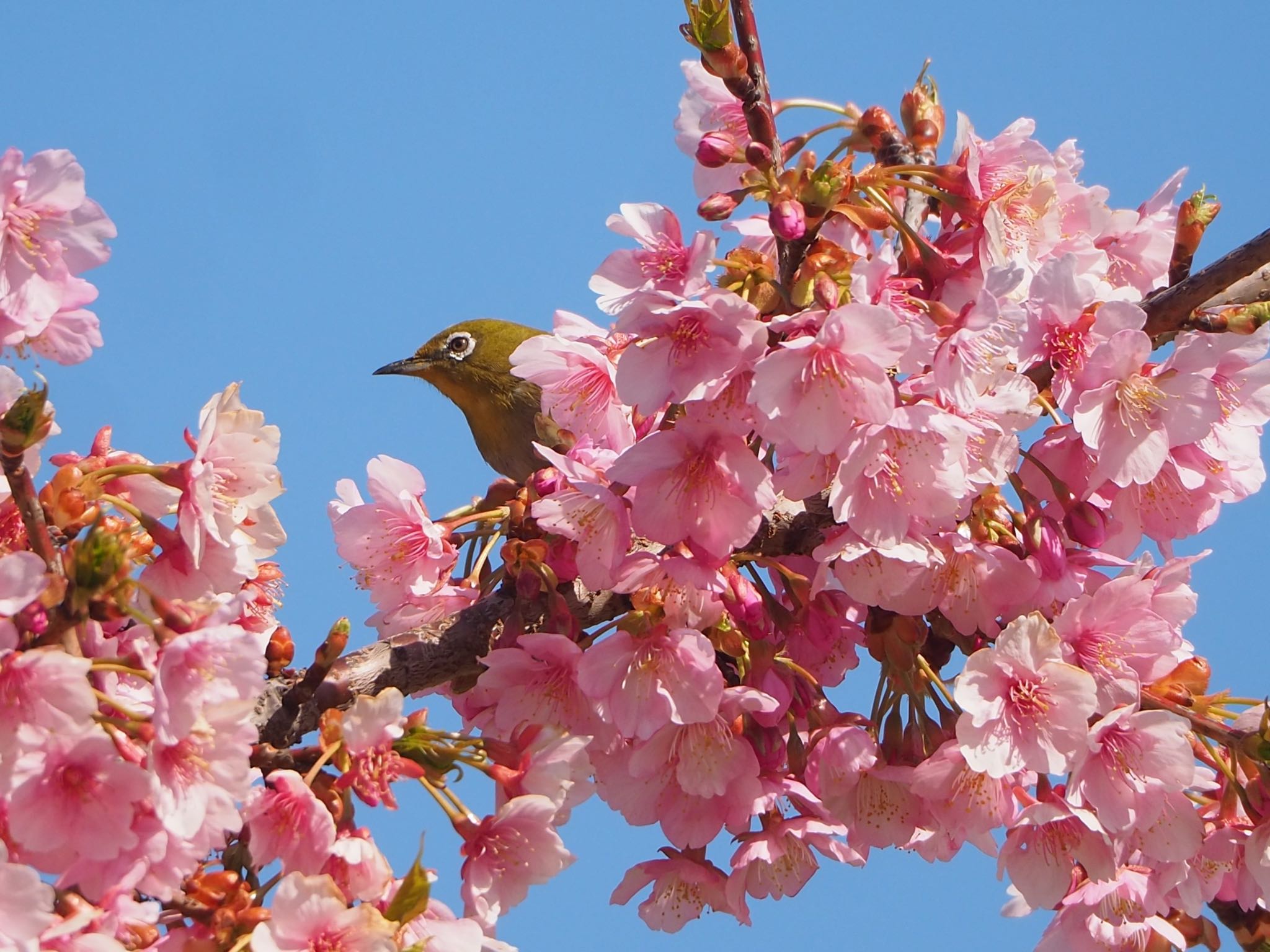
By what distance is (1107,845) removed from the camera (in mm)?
3373

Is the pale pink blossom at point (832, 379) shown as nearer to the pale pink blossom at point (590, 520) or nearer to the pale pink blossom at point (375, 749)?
the pale pink blossom at point (590, 520)

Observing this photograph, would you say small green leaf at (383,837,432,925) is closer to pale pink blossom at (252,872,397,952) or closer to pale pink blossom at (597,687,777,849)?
pale pink blossom at (252,872,397,952)

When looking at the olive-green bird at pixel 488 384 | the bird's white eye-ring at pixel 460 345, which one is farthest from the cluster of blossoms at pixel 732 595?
the bird's white eye-ring at pixel 460 345

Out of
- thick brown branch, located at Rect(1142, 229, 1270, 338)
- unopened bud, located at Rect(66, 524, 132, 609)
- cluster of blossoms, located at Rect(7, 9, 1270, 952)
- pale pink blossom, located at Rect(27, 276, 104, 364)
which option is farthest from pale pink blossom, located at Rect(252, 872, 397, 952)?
thick brown branch, located at Rect(1142, 229, 1270, 338)

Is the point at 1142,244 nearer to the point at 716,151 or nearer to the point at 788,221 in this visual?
the point at 716,151

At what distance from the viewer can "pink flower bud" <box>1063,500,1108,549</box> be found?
346cm

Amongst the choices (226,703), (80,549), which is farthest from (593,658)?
(80,549)

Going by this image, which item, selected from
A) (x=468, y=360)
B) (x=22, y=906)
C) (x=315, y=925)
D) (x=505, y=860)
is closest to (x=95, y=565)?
(x=22, y=906)

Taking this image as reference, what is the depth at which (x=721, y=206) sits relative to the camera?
10.8 ft

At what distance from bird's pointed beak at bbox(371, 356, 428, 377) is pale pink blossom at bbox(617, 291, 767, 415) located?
7.58 m

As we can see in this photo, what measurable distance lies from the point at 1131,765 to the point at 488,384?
7.18m

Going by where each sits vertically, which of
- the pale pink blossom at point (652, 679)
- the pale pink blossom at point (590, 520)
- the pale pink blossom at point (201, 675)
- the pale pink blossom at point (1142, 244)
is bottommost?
the pale pink blossom at point (201, 675)

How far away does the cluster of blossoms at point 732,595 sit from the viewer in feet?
8.49

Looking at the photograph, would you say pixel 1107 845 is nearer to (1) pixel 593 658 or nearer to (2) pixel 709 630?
(2) pixel 709 630
